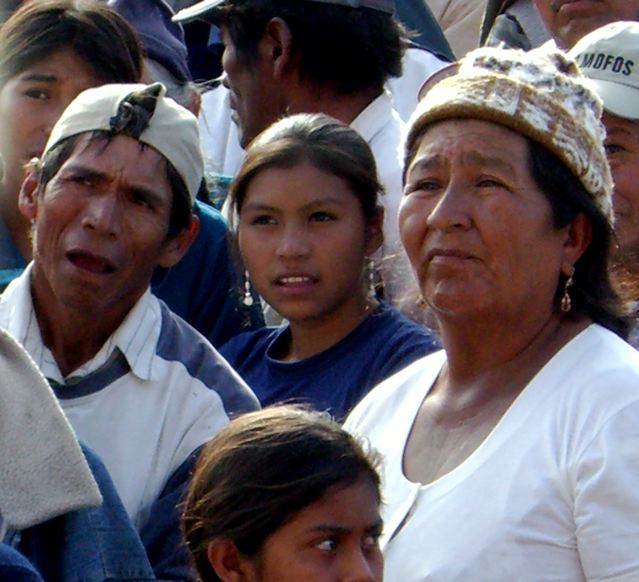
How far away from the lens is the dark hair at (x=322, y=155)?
364 cm

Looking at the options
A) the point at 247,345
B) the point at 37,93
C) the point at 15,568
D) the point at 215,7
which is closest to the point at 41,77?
the point at 37,93

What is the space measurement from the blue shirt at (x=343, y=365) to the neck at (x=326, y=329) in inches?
1.0

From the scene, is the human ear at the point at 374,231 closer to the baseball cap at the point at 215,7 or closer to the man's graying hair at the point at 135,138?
the man's graying hair at the point at 135,138

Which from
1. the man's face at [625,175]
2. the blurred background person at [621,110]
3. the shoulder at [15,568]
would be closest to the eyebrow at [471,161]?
the blurred background person at [621,110]

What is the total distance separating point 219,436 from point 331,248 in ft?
3.52

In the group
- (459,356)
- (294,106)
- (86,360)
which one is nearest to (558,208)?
(459,356)

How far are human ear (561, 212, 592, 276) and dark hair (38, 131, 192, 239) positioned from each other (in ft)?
3.60

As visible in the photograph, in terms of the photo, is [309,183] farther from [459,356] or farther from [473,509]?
[473,509]

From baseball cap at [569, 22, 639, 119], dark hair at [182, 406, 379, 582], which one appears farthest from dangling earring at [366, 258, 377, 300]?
dark hair at [182, 406, 379, 582]

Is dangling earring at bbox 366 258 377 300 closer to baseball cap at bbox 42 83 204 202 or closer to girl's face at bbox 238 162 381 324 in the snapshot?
girl's face at bbox 238 162 381 324

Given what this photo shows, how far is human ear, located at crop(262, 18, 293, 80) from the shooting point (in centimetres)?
429

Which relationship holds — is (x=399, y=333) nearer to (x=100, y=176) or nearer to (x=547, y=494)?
(x=100, y=176)

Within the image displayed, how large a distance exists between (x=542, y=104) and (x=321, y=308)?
42.1 inches

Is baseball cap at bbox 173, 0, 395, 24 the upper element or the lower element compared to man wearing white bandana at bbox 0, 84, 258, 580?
upper
